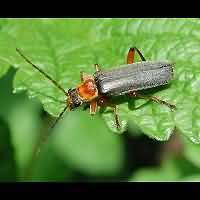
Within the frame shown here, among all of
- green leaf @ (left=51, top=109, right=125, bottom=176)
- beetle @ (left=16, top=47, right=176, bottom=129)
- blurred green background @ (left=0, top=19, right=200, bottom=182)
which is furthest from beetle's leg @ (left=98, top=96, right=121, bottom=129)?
green leaf @ (left=51, top=109, right=125, bottom=176)

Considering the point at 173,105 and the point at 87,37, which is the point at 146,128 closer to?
the point at 173,105

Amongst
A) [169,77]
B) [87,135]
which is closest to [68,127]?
[87,135]

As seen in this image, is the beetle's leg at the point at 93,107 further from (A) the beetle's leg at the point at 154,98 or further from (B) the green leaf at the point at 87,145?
(B) the green leaf at the point at 87,145

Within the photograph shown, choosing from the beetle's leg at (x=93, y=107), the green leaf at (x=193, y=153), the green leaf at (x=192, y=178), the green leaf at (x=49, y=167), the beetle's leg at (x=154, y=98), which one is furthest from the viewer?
the green leaf at (x=49, y=167)

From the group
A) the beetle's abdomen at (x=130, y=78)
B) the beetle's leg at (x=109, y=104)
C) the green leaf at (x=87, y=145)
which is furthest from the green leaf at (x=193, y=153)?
the beetle's leg at (x=109, y=104)

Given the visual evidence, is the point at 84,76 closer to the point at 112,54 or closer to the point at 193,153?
the point at 112,54

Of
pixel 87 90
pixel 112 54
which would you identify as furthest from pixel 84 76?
pixel 112 54

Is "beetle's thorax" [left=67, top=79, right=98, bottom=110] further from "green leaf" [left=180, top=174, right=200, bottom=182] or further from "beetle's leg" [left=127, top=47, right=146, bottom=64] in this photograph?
"green leaf" [left=180, top=174, right=200, bottom=182]

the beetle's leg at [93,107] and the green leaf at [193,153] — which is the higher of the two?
the beetle's leg at [93,107]

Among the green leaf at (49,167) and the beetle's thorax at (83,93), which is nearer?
the beetle's thorax at (83,93)
